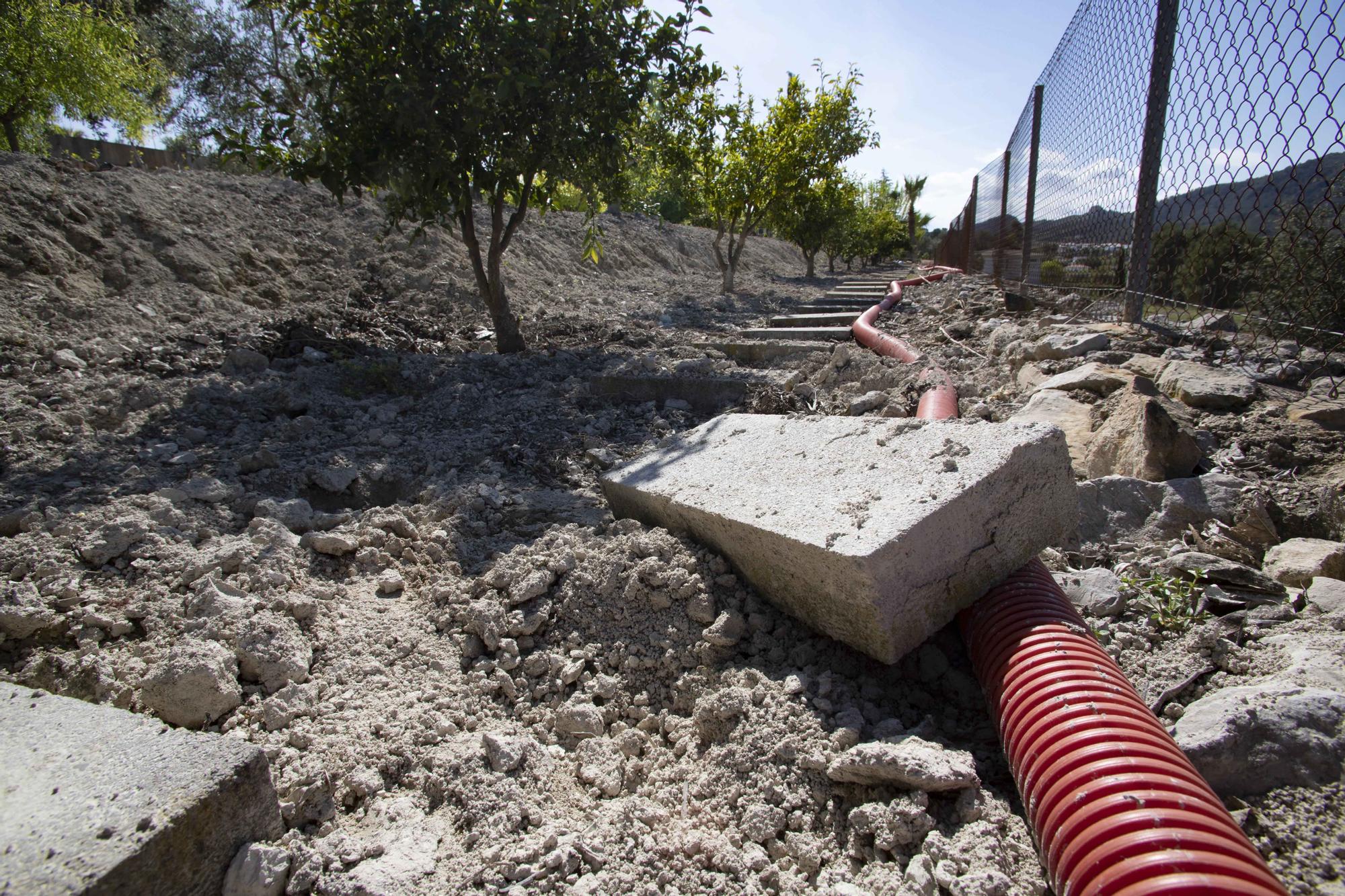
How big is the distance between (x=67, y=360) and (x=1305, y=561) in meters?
5.75

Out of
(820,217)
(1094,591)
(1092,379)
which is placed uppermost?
(820,217)

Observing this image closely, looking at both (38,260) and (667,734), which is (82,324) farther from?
(667,734)

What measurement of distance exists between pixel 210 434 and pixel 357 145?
294 cm

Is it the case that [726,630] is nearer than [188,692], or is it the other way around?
[188,692]

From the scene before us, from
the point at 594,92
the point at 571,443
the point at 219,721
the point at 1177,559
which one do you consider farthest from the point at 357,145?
the point at 1177,559

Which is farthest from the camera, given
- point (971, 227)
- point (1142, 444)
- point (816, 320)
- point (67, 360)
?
point (971, 227)

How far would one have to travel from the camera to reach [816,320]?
340 inches

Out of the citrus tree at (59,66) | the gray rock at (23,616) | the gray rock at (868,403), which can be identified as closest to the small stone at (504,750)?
the gray rock at (23,616)

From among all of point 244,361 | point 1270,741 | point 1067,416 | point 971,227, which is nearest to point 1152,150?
point 1067,416

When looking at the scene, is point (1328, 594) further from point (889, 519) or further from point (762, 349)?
point (762, 349)

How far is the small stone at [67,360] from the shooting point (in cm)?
394

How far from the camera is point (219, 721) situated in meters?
1.78

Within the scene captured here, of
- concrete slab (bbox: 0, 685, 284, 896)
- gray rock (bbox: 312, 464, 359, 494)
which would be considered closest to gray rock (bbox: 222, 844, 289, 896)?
concrete slab (bbox: 0, 685, 284, 896)

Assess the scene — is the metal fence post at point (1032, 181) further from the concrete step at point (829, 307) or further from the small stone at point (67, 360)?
the small stone at point (67, 360)
